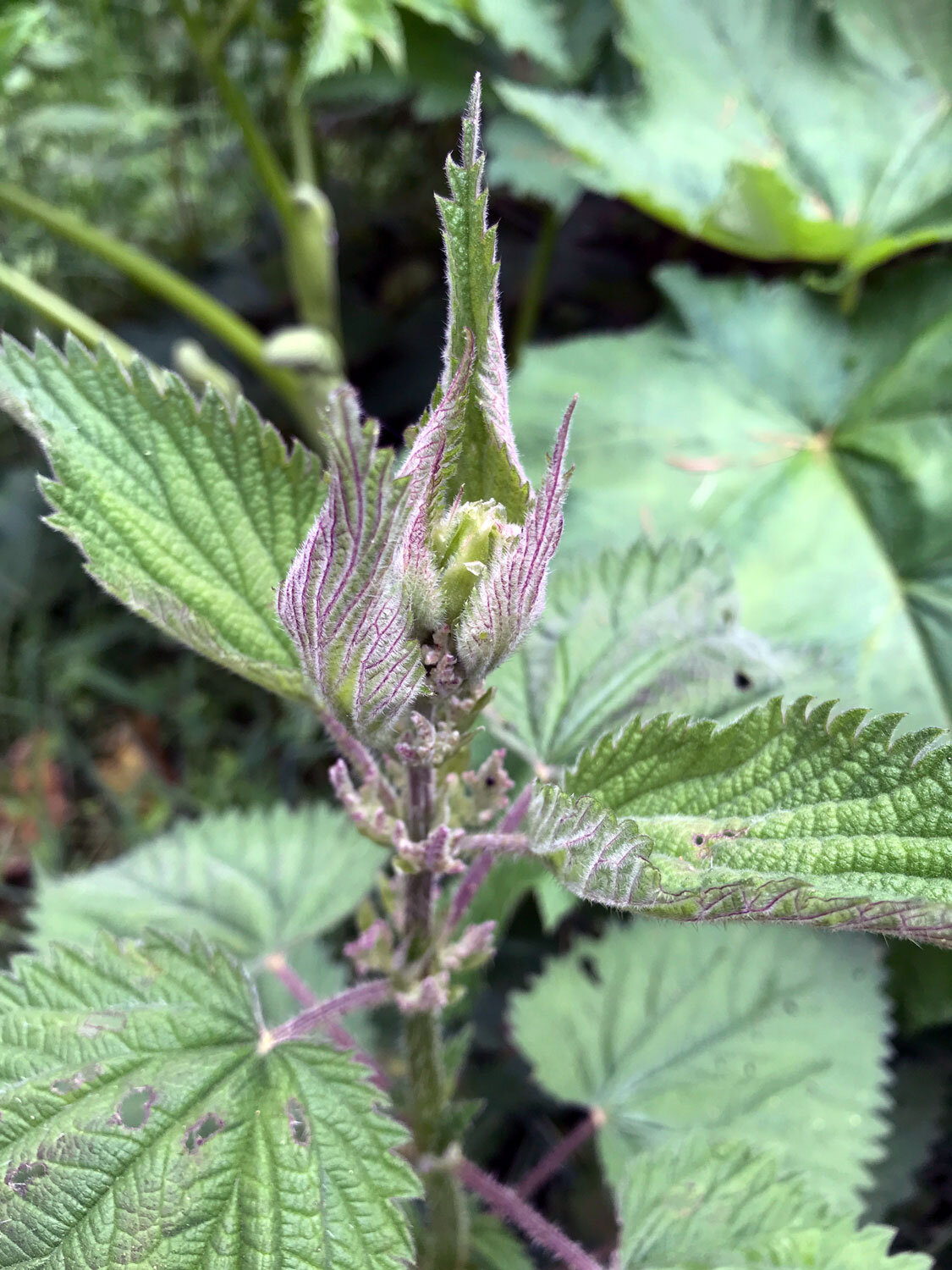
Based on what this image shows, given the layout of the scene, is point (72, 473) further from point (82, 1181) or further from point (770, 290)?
point (770, 290)

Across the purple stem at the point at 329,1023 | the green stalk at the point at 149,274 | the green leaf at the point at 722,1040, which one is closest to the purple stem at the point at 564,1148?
the green leaf at the point at 722,1040

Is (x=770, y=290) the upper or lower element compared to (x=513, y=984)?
upper

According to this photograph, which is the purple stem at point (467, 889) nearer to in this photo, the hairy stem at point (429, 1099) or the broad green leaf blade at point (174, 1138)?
the hairy stem at point (429, 1099)

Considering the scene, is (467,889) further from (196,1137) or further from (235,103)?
(235,103)

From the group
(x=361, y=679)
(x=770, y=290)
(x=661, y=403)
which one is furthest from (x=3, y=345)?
(x=770, y=290)

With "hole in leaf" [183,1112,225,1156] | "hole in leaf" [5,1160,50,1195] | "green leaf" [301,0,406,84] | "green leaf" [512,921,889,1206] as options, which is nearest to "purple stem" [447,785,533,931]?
"hole in leaf" [183,1112,225,1156]

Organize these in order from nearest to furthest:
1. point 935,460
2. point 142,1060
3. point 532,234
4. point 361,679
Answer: point 361,679 < point 142,1060 < point 935,460 < point 532,234

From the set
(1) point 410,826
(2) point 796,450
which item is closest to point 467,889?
(1) point 410,826
